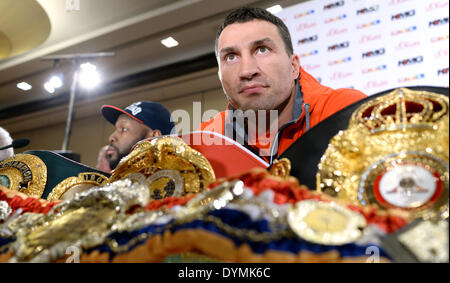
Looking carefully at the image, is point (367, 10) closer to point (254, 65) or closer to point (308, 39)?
point (308, 39)

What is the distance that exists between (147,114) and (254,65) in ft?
3.95

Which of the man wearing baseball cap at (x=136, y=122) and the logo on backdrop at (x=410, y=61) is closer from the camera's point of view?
the man wearing baseball cap at (x=136, y=122)

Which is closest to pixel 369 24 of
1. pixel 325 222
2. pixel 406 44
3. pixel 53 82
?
pixel 406 44

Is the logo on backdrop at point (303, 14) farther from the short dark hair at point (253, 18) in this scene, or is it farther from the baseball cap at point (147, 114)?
the short dark hair at point (253, 18)

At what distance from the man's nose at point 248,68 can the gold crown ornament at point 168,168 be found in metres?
0.27

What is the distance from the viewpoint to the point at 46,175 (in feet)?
2.98

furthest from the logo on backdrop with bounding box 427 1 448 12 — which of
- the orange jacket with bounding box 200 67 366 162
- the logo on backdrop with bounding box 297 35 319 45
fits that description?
the orange jacket with bounding box 200 67 366 162

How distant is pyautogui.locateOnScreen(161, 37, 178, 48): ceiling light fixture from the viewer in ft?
12.9

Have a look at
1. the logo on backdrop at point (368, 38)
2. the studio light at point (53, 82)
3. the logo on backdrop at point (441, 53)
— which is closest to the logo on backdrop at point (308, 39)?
the logo on backdrop at point (368, 38)

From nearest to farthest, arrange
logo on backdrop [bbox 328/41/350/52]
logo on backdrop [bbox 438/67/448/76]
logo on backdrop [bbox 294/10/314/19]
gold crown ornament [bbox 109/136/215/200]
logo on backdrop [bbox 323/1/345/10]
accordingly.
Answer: gold crown ornament [bbox 109/136/215/200] → logo on backdrop [bbox 438/67/448/76] → logo on backdrop [bbox 328/41/350/52] → logo on backdrop [bbox 323/1/345/10] → logo on backdrop [bbox 294/10/314/19]

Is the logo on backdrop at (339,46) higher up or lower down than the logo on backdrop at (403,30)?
higher up

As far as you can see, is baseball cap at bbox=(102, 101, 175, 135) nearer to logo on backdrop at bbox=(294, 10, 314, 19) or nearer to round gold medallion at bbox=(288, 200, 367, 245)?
logo on backdrop at bbox=(294, 10, 314, 19)

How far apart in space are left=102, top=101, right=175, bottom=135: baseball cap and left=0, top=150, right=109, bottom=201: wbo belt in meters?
1.03

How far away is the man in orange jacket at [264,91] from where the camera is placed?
903 mm
